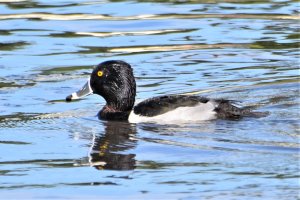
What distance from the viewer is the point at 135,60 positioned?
18.0m

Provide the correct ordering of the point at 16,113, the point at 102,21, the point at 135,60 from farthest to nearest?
the point at 102,21
the point at 135,60
the point at 16,113

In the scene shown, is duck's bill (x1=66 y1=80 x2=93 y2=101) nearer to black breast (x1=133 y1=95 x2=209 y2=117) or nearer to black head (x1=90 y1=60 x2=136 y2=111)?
black head (x1=90 y1=60 x2=136 y2=111)

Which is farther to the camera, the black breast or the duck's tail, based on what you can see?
the duck's tail

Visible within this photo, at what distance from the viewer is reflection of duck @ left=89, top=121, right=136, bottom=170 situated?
1132 centimetres

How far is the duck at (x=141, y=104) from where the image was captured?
13500 mm

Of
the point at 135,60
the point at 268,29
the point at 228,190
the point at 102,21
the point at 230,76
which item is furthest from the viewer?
the point at 102,21

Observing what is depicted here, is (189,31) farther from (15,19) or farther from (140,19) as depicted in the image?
(15,19)

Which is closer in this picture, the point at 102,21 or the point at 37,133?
the point at 37,133

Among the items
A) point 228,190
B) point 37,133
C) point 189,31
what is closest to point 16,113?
point 37,133

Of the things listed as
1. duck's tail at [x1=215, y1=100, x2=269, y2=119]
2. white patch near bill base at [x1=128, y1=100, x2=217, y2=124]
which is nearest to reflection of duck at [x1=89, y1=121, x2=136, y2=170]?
white patch near bill base at [x1=128, y1=100, x2=217, y2=124]

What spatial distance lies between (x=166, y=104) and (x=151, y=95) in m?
1.91

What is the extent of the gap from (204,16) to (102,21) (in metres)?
2.04

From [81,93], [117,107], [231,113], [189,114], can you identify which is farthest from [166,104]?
[81,93]

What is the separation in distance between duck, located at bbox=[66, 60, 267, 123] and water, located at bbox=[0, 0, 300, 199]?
0.64 ft
